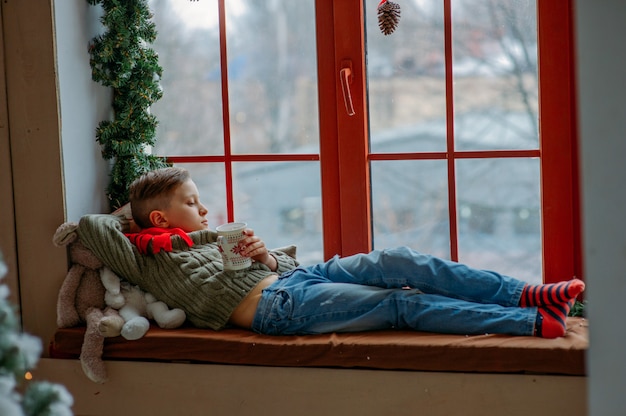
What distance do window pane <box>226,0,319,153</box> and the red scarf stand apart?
1.41ft

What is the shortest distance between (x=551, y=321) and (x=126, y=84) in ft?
4.98

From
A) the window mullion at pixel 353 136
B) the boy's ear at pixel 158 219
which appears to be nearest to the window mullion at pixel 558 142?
the window mullion at pixel 353 136

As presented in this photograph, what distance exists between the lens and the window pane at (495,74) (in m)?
2.40

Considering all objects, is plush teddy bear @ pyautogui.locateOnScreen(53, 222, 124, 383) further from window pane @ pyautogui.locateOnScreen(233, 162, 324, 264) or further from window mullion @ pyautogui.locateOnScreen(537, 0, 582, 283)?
window mullion @ pyautogui.locateOnScreen(537, 0, 582, 283)

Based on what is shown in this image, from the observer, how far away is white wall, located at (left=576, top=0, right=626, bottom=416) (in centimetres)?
102

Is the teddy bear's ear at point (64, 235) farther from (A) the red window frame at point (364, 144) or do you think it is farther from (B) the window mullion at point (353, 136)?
(B) the window mullion at point (353, 136)

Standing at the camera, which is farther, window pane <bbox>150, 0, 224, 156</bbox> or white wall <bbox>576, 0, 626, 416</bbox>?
window pane <bbox>150, 0, 224, 156</bbox>

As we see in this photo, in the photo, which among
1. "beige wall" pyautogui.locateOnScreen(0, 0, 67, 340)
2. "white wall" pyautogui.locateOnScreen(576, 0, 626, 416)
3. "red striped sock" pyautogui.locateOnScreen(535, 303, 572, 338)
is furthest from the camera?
"beige wall" pyautogui.locateOnScreen(0, 0, 67, 340)

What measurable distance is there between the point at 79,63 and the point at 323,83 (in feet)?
2.53

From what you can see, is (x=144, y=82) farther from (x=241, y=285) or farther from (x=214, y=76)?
(x=241, y=285)

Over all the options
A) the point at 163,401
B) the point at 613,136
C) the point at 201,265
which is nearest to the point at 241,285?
the point at 201,265

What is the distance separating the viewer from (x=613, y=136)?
1.02m

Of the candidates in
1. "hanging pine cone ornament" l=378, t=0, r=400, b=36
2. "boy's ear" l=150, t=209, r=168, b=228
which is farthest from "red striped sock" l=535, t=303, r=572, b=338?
"boy's ear" l=150, t=209, r=168, b=228

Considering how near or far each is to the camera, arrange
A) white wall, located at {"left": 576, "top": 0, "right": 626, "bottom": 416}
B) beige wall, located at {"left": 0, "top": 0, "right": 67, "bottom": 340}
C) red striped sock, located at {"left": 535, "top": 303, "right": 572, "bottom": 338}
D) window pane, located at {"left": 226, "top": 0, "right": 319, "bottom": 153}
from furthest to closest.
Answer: window pane, located at {"left": 226, "top": 0, "right": 319, "bottom": 153} → beige wall, located at {"left": 0, "top": 0, "right": 67, "bottom": 340} → red striped sock, located at {"left": 535, "top": 303, "right": 572, "bottom": 338} → white wall, located at {"left": 576, "top": 0, "right": 626, "bottom": 416}
